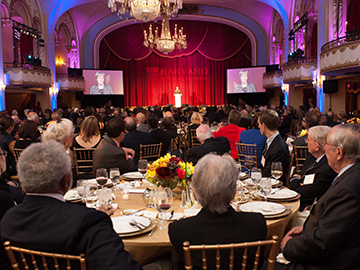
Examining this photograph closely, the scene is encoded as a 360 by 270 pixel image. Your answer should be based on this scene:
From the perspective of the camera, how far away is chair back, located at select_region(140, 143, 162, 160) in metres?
5.59

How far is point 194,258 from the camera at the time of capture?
1946 millimetres

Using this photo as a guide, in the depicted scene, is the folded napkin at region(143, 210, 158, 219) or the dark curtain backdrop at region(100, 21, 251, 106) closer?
the folded napkin at region(143, 210, 158, 219)

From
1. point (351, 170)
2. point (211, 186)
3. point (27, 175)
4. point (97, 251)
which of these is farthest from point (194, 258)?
point (351, 170)

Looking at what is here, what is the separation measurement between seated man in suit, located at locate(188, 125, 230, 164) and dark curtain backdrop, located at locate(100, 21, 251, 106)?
21.2m

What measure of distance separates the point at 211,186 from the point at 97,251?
0.65 metres

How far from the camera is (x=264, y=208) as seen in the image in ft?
9.13

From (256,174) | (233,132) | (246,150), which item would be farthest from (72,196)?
(233,132)

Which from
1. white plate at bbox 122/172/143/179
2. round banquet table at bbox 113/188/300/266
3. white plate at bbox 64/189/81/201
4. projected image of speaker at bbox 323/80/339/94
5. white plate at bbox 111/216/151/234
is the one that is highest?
projected image of speaker at bbox 323/80/339/94

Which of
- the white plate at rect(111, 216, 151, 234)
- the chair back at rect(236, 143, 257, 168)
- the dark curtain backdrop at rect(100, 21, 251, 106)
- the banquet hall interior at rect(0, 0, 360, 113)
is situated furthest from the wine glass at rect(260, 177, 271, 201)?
the dark curtain backdrop at rect(100, 21, 251, 106)

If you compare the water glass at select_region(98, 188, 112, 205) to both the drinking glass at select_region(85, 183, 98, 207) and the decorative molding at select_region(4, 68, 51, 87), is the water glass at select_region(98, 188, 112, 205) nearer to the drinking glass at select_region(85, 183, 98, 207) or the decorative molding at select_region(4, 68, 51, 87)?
the drinking glass at select_region(85, 183, 98, 207)

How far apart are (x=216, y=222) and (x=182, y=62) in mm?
24994

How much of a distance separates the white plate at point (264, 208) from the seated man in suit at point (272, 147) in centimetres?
143

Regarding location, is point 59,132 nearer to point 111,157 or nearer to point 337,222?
point 111,157

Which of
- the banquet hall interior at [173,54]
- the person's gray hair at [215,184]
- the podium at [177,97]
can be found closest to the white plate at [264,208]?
the person's gray hair at [215,184]
